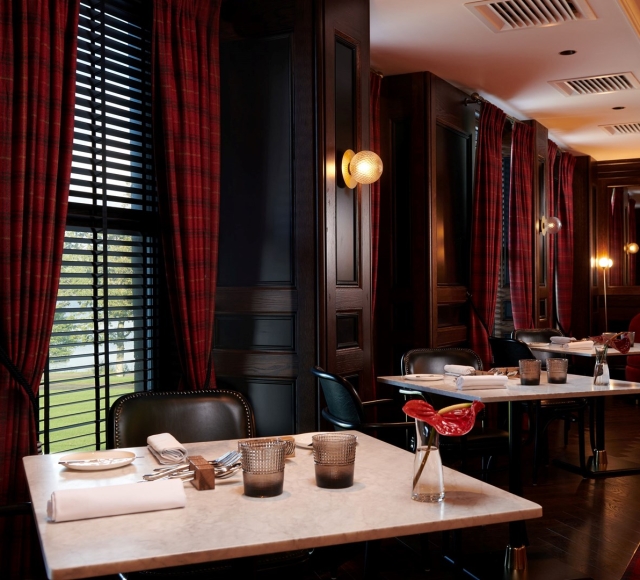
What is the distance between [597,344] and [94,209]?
102 inches

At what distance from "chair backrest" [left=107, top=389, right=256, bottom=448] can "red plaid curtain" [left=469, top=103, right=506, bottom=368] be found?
412 centimetres

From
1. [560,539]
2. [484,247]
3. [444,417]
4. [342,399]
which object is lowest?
[560,539]

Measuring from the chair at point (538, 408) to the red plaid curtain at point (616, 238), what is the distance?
4.91 m

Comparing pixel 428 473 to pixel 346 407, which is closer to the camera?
pixel 428 473

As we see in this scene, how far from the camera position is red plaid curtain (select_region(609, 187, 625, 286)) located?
10172mm

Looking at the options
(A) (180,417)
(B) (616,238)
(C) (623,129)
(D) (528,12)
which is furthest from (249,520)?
(B) (616,238)

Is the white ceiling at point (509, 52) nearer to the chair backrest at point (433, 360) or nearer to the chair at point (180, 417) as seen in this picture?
the chair backrest at point (433, 360)

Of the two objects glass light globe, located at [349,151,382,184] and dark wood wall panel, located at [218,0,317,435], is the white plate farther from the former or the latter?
glass light globe, located at [349,151,382,184]

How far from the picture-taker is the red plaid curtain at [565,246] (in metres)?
9.20

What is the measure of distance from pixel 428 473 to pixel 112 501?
702 mm

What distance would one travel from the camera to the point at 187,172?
12.1 feet

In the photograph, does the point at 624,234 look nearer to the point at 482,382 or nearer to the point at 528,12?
the point at 528,12

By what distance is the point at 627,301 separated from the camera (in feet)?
32.9

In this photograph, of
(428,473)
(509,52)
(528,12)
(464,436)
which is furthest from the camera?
(509,52)
